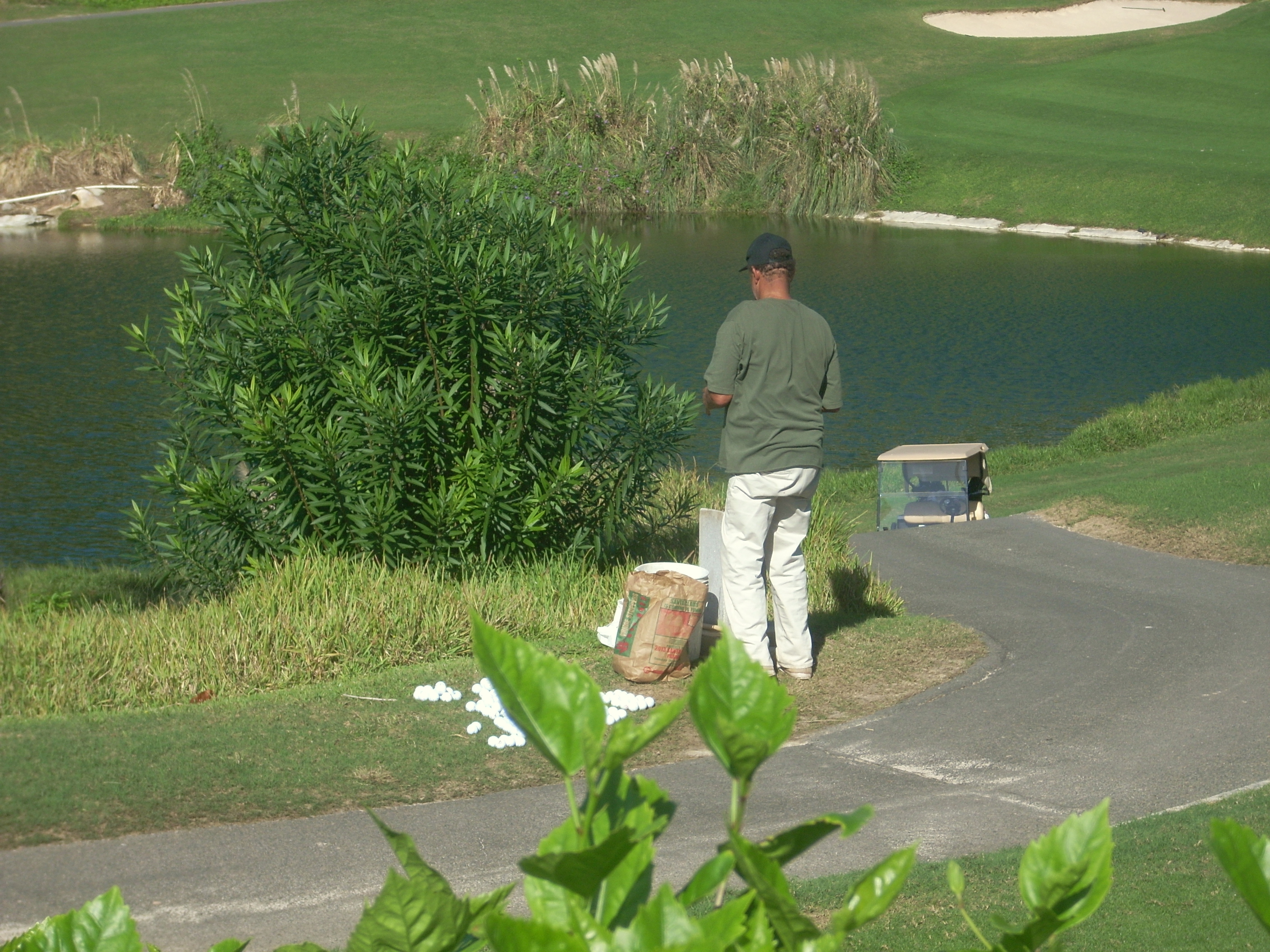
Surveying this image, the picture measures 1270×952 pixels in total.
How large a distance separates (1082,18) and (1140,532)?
46.1m

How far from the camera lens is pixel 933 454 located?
12867mm

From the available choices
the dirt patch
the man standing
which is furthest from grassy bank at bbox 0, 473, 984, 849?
the dirt patch

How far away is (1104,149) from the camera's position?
116ft

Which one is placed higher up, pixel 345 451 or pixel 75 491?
Answer: pixel 345 451

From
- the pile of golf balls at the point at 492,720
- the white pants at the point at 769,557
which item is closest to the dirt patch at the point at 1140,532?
the white pants at the point at 769,557

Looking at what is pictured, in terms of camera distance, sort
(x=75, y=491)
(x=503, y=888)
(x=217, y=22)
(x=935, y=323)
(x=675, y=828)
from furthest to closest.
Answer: (x=217, y=22) → (x=935, y=323) → (x=75, y=491) → (x=675, y=828) → (x=503, y=888)

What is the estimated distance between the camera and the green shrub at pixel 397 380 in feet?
27.1

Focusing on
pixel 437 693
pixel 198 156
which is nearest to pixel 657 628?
pixel 437 693

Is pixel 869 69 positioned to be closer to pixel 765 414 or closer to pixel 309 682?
pixel 765 414

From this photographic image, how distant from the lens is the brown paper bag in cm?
685

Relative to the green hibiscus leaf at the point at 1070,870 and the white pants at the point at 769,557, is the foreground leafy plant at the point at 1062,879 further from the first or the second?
the white pants at the point at 769,557

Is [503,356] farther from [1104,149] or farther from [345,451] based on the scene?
[1104,149]

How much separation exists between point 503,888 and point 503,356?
7334 mm

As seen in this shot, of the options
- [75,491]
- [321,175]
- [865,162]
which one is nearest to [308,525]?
[321,175]
